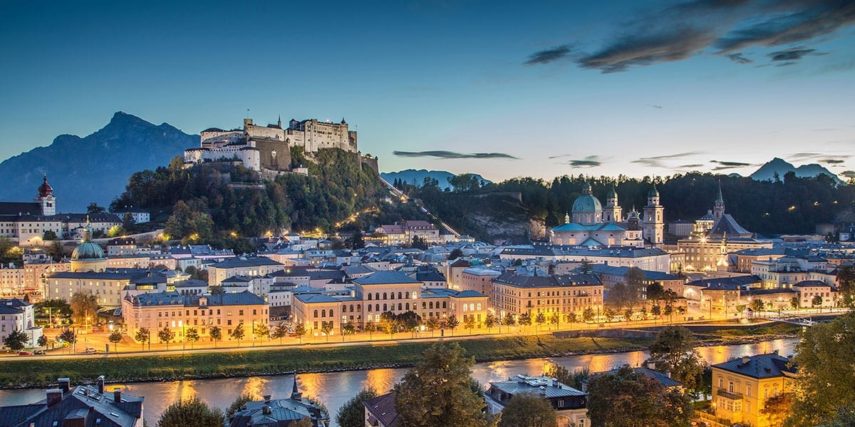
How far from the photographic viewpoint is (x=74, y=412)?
1118 centimetres

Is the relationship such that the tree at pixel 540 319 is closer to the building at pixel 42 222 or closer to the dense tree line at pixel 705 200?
the building at pixel 42 222

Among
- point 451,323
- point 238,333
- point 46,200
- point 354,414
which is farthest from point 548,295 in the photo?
point 46,200

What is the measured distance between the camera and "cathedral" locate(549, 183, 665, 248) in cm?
5541

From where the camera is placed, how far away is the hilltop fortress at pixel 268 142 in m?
55.2

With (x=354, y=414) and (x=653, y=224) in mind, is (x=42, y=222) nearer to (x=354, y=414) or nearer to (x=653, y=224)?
(x=354, y=414)

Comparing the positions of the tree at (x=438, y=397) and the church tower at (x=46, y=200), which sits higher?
the church tower at (x=46, y=200)

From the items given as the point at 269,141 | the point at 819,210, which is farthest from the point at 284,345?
the point at 819,210

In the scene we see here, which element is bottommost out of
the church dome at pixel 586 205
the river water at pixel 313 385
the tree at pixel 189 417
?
the river water at pixel 313 385

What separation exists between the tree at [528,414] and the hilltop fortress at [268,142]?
44.6 meters

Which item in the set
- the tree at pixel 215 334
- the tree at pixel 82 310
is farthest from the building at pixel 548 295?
the tree at pixel 82 310

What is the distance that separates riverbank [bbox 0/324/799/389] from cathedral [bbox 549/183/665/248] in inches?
1037

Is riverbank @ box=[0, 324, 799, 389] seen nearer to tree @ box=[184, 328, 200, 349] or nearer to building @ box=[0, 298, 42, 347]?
tree @ box=[184, 328, 200, 349]

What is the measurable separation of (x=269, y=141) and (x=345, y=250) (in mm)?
15248

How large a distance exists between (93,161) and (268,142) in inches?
3025
